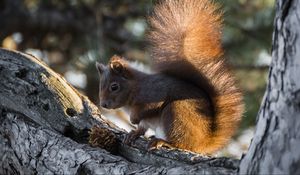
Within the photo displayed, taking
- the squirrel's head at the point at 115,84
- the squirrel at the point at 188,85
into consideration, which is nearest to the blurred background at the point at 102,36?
the squirrel's head at the point at 115,84

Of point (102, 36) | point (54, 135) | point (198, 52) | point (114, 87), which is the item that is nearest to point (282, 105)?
point (54, 135)

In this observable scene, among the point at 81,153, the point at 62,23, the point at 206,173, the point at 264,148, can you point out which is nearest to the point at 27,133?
the point at 81,153

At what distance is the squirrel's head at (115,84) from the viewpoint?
2.79 meters

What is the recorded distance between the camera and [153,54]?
8.52 feet

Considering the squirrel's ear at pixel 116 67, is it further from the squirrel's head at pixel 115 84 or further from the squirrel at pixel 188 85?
the squirrel at pixel 188 85

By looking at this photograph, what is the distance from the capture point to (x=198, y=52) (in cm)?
252

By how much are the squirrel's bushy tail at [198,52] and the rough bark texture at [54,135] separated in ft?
1.55

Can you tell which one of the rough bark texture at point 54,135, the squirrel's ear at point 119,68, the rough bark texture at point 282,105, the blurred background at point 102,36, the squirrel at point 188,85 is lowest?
the rough bark texture at point 282,105

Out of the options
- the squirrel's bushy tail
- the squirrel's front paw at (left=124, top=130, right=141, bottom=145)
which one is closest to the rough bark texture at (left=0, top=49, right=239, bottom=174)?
the squirrel's front paw at (left=124, top=130, right=141, bottom=145)

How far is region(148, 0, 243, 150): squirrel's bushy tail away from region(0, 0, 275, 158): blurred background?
2.70 feet

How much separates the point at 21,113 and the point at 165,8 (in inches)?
30.3

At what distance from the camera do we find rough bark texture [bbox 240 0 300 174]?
1.24 meters

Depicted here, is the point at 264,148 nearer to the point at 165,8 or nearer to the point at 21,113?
the point at 21,113

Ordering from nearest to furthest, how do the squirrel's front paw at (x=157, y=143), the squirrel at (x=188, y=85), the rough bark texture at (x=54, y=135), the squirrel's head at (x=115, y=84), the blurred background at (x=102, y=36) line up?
the rough bark texture at (x=54, y=135)
the squirrel's front paw at (x=157, y=143)
the squirrel at (x=188, y=85)
the squirrel's head at (x=115, y=84)
the blurred background at (x=102, y=36)
